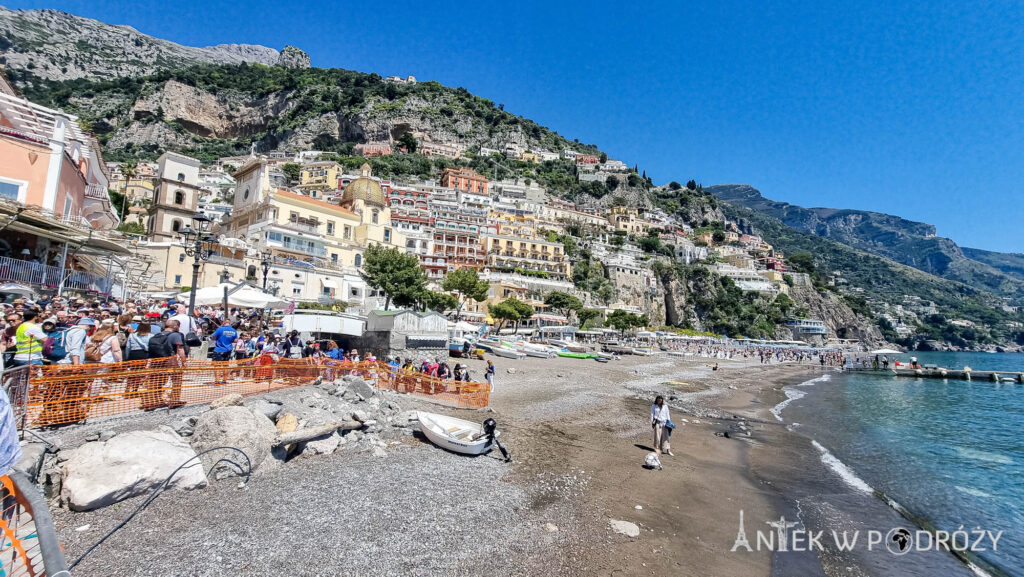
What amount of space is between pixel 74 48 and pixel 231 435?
192 metres

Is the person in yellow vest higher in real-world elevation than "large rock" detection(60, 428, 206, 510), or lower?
higher

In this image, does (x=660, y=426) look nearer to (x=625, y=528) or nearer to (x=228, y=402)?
(x=625, y=528)

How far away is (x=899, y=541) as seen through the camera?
7.96 meters

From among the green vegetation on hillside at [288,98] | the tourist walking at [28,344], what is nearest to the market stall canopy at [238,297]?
the tourist walking at [28,344]

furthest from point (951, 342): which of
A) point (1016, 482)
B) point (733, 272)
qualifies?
point (1016, 482)

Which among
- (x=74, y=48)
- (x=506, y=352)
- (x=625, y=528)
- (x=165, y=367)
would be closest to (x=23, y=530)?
(x=165, y=367)

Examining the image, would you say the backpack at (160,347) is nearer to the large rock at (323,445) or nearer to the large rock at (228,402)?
the large rock at (228,402)

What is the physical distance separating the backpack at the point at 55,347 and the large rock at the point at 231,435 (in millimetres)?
2400

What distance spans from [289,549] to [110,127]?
14011 centimetres

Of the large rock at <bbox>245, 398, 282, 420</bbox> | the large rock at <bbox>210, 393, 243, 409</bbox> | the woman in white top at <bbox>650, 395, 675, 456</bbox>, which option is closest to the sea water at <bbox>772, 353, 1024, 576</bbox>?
the woman in white top at <bbox>650, 395, 675, 456</bbox>

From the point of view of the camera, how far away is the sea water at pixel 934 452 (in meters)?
9.65

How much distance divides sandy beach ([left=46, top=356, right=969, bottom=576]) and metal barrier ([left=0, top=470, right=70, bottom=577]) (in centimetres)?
227

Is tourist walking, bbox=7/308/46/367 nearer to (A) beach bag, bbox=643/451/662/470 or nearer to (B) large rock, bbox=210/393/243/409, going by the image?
(B) large rock, bbox=210/393/243/409

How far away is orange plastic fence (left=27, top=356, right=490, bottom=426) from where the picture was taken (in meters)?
6.43
